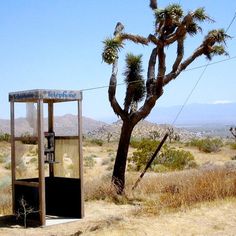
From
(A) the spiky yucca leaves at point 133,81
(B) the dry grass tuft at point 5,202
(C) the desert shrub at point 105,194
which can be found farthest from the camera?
(A) the spiky yucca leaves at point 133,81

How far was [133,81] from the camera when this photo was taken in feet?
50.1

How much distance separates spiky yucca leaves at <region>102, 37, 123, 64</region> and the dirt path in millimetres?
4828

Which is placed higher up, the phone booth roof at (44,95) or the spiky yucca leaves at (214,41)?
the spiky yucca leaves at (214,41)

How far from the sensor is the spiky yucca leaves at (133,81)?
14.7 meters

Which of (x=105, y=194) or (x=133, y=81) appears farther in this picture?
(x=133, y=81)

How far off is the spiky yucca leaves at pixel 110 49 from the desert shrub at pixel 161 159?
10154 mm

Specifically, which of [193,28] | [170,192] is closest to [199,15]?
[193,28]

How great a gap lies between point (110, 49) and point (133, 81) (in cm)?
170

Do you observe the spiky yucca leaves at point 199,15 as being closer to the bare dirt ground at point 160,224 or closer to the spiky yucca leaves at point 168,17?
the spiky yucca leaves at point 168,17

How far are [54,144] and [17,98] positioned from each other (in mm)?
1515

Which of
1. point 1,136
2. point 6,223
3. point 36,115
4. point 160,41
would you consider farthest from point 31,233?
point 1,136

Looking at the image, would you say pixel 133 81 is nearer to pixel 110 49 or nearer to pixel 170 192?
pixel 110 49

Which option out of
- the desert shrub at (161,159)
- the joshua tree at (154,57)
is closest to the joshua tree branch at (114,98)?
the joshua tree at (154,57)

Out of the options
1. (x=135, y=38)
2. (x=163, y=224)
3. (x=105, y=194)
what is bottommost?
(x=163, y=224)
